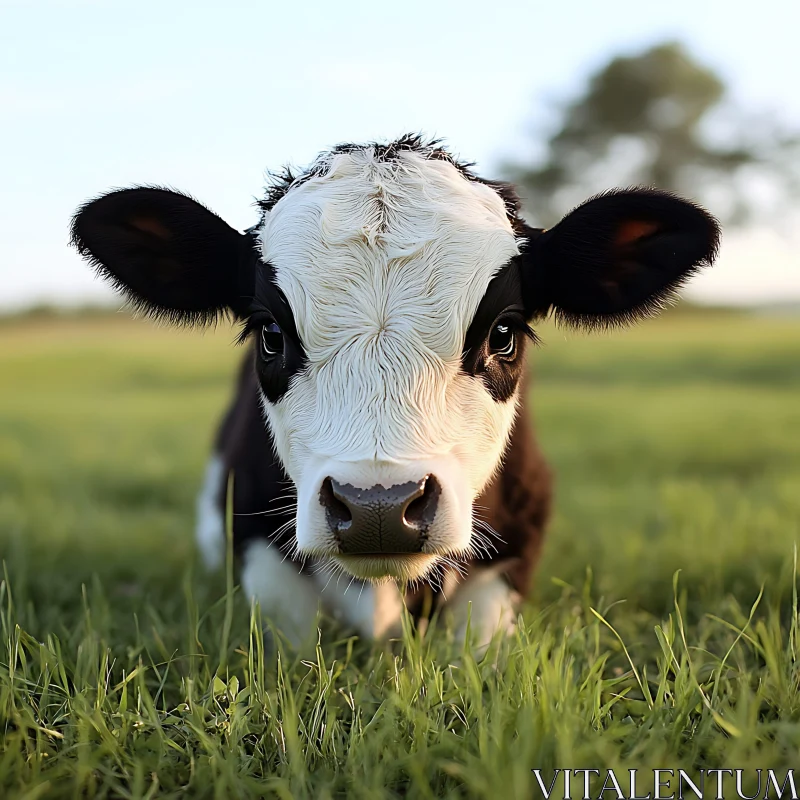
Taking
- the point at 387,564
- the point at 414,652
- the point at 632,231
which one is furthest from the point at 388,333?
the point at 632,231

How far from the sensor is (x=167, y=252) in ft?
11.2

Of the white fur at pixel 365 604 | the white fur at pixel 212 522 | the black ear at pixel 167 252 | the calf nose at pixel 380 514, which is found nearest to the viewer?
the calf nose at pixel 380 514

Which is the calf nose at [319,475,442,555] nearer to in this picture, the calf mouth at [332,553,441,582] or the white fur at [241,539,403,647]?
the calf mouth at [332,553,441,582]

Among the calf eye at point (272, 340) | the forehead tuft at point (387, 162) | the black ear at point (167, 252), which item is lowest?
the calf eye at point (272, 340)

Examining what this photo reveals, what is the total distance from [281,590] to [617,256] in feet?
Answer: 6.44

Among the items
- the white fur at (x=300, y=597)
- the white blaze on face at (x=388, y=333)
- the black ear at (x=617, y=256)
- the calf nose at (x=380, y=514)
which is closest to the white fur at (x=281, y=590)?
the white fur at (x=300, y=597)

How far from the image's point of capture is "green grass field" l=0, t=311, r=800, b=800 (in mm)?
2113

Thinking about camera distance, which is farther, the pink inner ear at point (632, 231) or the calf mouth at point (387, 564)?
the pink inner ear at point (632, 231)

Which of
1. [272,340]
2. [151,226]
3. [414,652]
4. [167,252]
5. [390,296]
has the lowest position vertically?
[414,652]

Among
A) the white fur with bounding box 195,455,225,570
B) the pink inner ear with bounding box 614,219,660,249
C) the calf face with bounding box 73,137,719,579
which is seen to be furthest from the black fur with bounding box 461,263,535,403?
the white fur with bounding box 195,455,225,570

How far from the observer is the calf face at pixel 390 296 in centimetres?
249

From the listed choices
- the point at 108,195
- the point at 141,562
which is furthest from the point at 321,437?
the point at 141,562

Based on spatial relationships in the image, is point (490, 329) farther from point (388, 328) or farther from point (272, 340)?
point (272, 340)

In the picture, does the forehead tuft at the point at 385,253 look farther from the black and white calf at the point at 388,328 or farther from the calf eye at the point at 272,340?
the calf eye at the point at 272,340
